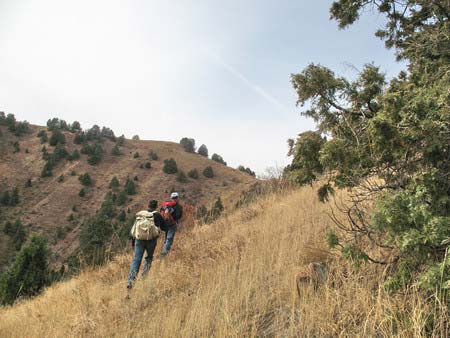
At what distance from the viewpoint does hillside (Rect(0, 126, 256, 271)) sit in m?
50.6

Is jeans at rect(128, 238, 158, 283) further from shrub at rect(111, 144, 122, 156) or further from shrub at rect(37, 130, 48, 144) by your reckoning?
shrub at rect(37, 130, 48, 144)

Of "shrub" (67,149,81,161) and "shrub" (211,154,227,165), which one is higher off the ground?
"shrub" (211,154,227,165)

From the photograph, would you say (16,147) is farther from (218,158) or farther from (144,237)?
(144,237)

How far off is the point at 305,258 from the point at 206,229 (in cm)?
334

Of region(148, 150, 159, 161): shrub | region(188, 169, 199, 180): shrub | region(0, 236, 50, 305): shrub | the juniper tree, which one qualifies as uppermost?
region(148, 150, 159, 161): shrub

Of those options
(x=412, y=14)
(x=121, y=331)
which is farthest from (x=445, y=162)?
(x=121, y=331)

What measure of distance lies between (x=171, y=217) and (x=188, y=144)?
95.1 meters

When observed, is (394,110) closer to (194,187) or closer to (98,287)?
(98,287)

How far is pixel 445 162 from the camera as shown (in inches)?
77.6

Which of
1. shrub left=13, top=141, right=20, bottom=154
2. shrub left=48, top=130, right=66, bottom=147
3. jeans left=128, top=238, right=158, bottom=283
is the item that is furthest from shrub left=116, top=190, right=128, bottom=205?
jeans left=128, top=238, right=158, bottom=283

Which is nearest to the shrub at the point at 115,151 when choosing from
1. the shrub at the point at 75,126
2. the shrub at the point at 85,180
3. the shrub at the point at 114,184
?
the shrub at the point at 85,180

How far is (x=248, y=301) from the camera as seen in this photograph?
2.80 meters

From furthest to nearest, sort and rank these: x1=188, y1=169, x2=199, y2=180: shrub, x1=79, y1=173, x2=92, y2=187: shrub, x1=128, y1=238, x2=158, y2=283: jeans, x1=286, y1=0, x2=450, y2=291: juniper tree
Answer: x1=188, y1=169, x2=199, y2=180: shrub
x1=79, y1=173, x2=92, y2=187: shrub
x1=128, y1=238, x2=158, y2=283: jeans
x1=286, y1=0, x2=450, y2=291: juniper tree

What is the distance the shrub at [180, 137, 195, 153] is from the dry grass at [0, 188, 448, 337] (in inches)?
3720
